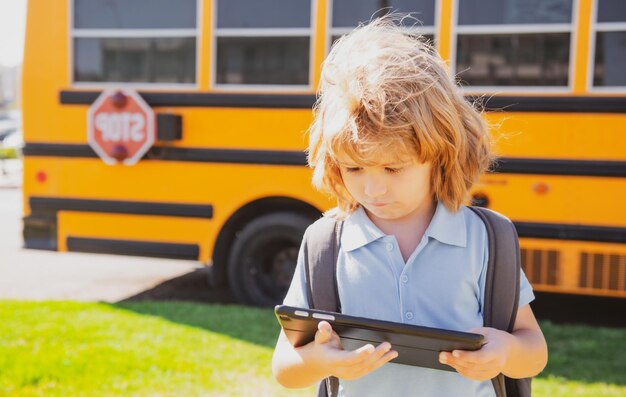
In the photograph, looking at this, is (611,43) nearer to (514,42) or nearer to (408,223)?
(514,42)

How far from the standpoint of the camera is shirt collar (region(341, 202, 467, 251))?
48.7 inches

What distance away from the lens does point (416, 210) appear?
1.30 metres

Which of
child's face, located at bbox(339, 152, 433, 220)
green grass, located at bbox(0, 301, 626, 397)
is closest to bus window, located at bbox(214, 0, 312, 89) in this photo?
green grass, located at bbox(0, 301, 626, 397)

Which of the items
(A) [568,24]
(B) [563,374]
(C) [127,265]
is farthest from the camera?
(C) [127,265]

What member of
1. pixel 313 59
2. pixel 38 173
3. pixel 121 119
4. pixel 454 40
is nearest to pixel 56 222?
pixel 38 173

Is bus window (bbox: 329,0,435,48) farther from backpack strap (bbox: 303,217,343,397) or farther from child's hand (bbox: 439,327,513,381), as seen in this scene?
child's hand (bbox: 439,327,513,381)

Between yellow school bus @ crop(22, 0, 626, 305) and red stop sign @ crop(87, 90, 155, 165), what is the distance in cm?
5

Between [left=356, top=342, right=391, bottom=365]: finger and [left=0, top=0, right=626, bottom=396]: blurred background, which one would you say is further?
[left=0, top=0, right=626, bottom=396]: blurred background

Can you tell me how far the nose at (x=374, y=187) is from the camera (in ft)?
3.89

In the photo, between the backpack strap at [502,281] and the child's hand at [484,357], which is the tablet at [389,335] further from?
the backpack strap at [502,281]

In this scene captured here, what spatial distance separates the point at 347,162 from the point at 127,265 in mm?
5027

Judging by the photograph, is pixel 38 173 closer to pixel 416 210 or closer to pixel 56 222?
pixel 56 222

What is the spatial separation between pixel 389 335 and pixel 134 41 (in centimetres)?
344

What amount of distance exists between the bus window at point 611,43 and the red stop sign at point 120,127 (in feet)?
7.75
